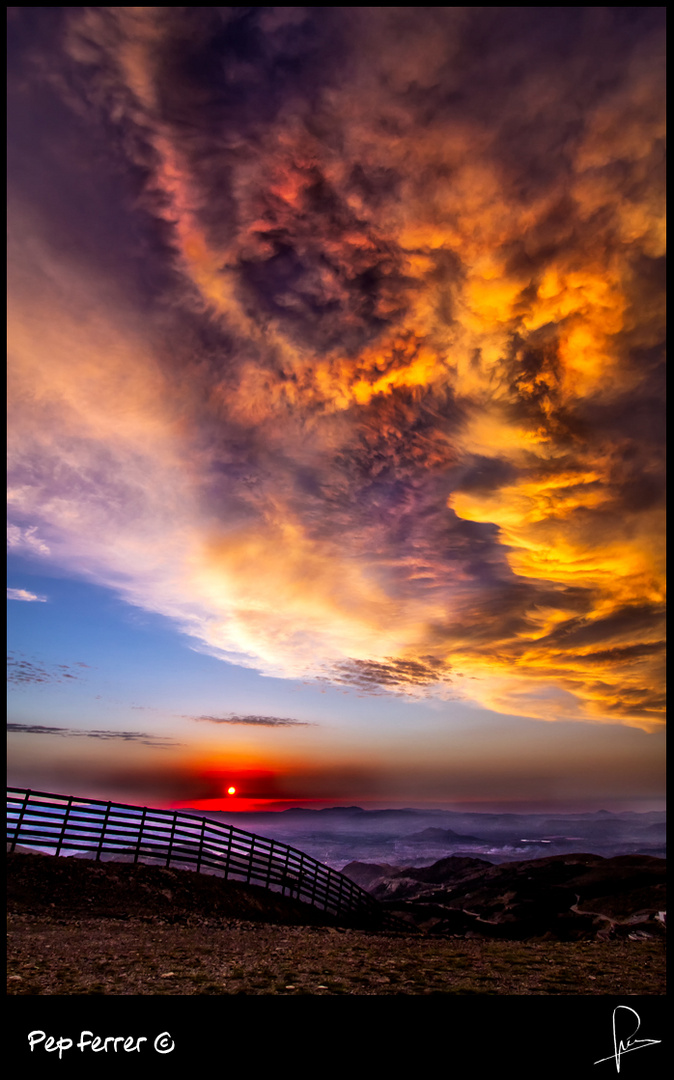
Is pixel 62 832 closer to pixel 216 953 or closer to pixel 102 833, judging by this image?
pixel 102 833

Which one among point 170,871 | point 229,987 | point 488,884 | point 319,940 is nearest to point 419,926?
point 488,884

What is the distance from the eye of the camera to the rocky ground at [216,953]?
24.2 ft

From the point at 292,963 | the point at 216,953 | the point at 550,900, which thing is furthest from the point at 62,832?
the point at 550,900

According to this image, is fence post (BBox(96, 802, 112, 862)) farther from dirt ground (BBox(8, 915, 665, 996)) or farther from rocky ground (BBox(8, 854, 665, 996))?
dirt ground (BBox(8, 915, 665, 996))

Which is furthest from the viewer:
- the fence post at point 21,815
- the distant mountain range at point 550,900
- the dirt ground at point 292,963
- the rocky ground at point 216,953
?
the distant mountain range at point 550,900

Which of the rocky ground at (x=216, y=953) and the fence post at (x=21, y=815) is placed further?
the fence post at (x=21, y=815)

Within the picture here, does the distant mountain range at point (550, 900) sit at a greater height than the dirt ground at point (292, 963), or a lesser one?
lesser

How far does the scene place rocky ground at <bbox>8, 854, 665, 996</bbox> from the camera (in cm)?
739

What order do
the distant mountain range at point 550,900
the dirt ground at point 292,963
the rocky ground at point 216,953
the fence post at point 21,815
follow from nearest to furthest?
the dirt ground at point 292,963 → the rocky ground at point 216,953 → the fence post at point 21,815 → the distant mountain range at point 550,900

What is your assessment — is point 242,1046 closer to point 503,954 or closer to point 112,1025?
point 112,1025

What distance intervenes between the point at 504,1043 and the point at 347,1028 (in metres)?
1.64

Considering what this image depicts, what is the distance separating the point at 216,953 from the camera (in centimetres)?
966

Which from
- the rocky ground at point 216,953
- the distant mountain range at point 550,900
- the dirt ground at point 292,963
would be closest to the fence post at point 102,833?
the rocky ground at point 216,953

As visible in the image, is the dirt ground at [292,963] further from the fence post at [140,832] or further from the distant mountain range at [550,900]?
the distant mountain range at [550,900]
